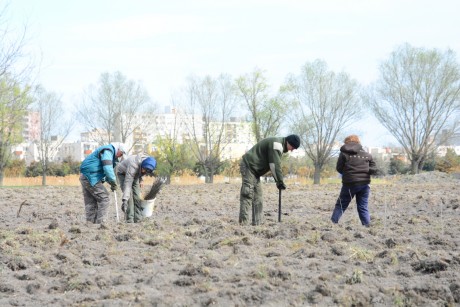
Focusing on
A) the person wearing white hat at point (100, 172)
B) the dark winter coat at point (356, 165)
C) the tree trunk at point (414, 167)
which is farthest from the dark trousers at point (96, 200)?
the tree trunk at point (414, 167)

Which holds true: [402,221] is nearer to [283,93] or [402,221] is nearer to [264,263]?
[264,263]

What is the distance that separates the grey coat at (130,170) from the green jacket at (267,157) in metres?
1.96

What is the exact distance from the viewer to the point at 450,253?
7.84 m

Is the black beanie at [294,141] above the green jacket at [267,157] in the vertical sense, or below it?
above

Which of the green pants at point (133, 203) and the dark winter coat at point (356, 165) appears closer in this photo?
the dark winter coat at point (356, 165)

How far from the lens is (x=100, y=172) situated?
11.5 metres

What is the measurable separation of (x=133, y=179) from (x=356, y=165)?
373 centimetres

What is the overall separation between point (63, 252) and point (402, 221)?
6146 mm

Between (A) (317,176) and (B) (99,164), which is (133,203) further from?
(A) (317,176)

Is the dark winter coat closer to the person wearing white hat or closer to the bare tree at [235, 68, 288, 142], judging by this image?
the person wearing white hat

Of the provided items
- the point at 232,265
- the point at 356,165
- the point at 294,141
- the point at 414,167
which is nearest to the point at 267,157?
the point at 294,141

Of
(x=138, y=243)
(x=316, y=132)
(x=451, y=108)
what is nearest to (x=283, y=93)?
(x=316, y=132)

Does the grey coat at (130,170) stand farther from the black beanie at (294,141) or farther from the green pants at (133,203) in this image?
the black beanie at (294,141)

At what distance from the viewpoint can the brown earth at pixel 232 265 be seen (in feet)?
19.3
